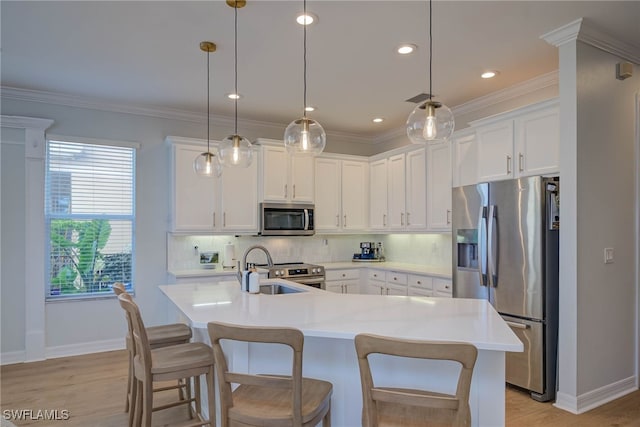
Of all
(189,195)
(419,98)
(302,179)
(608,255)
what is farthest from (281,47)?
(608,255)

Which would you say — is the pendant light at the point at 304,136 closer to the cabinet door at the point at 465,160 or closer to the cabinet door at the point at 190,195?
the cabinet door at the point at 465,160

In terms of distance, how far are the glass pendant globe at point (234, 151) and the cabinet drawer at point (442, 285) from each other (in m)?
2.48

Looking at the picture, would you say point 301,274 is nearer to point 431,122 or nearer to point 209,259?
point 209,259

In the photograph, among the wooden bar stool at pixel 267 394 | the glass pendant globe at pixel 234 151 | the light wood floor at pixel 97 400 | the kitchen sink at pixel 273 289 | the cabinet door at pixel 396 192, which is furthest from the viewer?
the cabinet door at pixel 396 192

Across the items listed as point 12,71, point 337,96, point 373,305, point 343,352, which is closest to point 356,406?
point 343,352

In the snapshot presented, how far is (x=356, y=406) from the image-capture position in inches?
81.9

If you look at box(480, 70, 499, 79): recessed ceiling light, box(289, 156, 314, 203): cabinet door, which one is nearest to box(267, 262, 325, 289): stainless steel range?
box(289, 156, 314, 203): cabinet door

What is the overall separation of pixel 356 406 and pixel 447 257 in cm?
333

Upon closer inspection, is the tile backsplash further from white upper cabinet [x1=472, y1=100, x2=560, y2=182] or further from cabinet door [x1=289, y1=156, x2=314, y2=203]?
white upper cabinet [x1=472, y1=100, x2=560, y2=182]

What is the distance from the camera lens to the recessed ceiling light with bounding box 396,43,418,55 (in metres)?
3.22

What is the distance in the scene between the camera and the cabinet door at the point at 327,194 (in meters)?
5.60

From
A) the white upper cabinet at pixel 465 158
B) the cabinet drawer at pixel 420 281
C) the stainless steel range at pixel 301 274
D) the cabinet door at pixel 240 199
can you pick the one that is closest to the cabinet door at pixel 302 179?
the cabinet door at pixel 240 199

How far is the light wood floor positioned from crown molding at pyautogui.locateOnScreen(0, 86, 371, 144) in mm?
2734

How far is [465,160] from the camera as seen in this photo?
4359 millimetres
